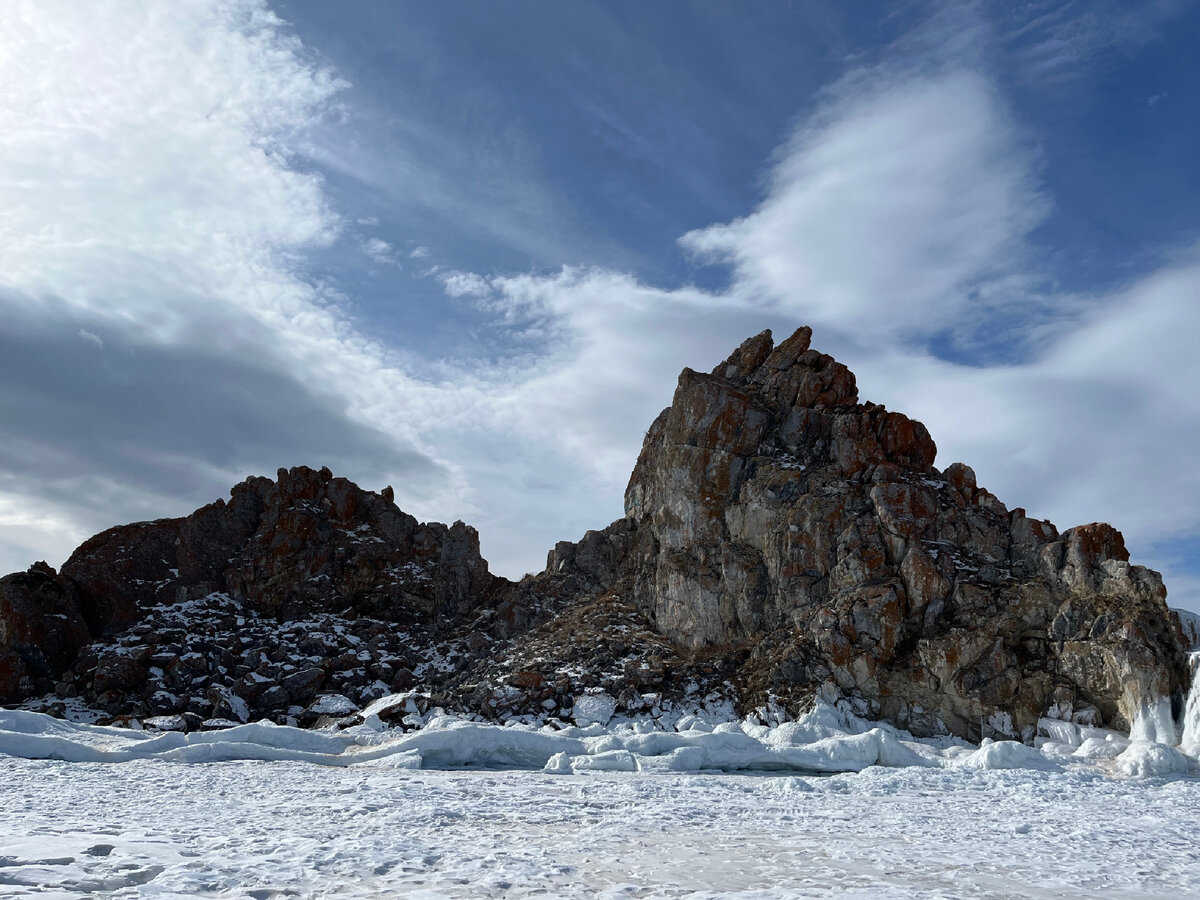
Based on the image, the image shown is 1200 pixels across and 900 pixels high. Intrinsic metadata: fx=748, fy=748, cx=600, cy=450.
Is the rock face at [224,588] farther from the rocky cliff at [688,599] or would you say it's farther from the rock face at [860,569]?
the rock face at [860,569]

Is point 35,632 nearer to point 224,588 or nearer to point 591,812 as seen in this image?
point 224,588

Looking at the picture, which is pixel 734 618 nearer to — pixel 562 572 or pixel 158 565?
pixel 562 572

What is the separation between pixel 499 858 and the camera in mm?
14508

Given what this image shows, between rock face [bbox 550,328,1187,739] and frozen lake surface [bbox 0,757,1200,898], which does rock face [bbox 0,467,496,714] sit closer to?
rock face [bbox 550,328,1187,739]

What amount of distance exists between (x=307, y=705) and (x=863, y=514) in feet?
123

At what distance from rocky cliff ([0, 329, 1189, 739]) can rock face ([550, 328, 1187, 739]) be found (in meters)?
0.14

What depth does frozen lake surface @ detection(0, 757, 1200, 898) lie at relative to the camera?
12.7m

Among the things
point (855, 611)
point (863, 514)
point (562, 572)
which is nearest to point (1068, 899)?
point (855, 611)

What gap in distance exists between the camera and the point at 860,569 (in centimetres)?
4541

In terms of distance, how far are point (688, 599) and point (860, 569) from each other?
40.9 ft

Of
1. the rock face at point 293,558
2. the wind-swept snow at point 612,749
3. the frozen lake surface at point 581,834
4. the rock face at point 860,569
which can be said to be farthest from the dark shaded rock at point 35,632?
the rock face at point 860,569

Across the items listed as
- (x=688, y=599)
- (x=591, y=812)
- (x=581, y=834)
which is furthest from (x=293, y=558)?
(x=581, y=834)

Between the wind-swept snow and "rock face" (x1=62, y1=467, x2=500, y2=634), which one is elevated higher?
"rock face" (x1=62, y1=467, x2=500, y2=634)

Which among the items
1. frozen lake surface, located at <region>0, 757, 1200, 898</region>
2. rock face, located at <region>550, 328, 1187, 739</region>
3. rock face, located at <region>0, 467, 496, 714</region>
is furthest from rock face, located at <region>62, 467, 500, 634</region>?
frozen lake surface, located at <region>0, 757, 1200, 898</region>
